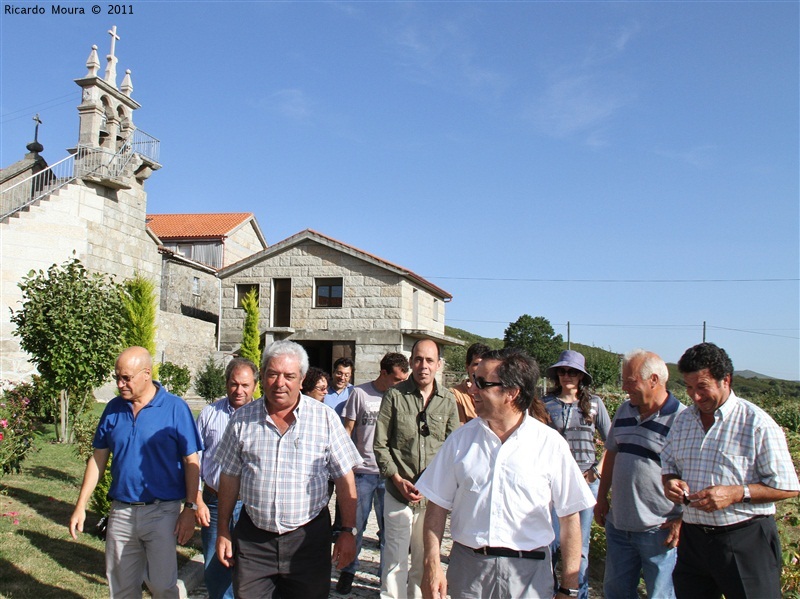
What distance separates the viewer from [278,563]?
3533 millimetres

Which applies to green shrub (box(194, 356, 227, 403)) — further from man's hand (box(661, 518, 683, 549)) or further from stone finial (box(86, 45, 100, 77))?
man's hand (box(661, 518, 683, 549))

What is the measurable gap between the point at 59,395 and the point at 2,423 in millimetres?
5671

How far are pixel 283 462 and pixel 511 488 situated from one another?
1278mm

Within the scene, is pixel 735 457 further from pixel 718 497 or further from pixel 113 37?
pixel 113 37

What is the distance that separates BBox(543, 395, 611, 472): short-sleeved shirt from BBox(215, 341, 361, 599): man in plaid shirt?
213cm

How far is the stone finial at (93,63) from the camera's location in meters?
22.2

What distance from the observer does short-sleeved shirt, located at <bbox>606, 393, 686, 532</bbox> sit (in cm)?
411

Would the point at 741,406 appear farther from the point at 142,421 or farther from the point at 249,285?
the point at 249,285

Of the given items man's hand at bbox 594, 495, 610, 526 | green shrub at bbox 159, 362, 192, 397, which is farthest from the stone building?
man's hand at bbox 594, 495, 610, 526

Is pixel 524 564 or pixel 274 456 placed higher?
pixel 274 456

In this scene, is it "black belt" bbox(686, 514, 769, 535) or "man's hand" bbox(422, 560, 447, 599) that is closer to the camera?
"man's hand" bbox(422, 560, 447, 599)

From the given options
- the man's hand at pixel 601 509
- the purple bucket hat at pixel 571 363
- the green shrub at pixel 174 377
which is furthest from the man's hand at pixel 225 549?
the green shrub at pixel 174 377

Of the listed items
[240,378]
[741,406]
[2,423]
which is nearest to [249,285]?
[2,423]

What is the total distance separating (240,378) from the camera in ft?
16.2
